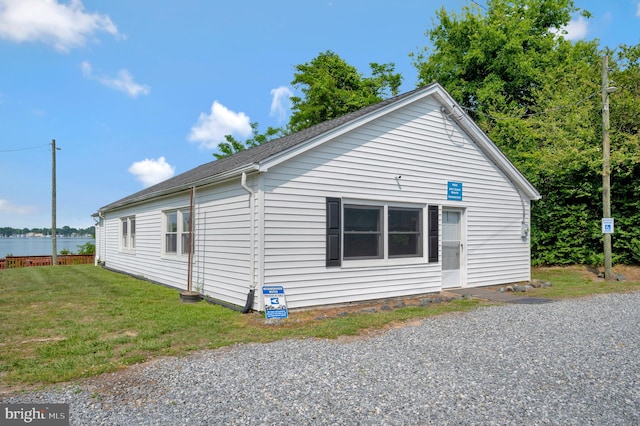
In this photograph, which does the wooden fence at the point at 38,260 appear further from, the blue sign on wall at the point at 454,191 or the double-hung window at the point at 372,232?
the blue sign on wall at the point at 454,191

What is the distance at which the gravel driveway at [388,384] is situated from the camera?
10.4ft

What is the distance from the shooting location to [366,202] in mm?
8422

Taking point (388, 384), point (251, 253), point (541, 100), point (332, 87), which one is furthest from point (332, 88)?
point (388, 384)

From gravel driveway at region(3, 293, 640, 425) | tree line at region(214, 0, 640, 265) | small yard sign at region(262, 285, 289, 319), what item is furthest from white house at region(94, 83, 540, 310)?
tree line at region(214, 0, 640, 265)

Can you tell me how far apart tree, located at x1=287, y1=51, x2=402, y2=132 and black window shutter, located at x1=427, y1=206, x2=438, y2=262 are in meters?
16.3

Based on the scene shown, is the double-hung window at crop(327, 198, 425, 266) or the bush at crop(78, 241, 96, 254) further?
the bush at crop(78, 241, 96, 254)

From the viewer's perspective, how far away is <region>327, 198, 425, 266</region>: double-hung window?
7.86m

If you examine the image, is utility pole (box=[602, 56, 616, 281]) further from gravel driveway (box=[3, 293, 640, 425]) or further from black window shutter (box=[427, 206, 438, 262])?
gravel driveway (box=[3, 293, 640, 425])

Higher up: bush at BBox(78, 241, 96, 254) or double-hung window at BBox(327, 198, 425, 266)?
double-hung window at BBox(327, 198, 425, 266)

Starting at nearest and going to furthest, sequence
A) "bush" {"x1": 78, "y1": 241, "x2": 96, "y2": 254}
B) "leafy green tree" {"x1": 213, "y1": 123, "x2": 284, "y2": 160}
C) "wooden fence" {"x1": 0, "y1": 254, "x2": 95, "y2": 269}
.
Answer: "wooden fence" {"x1": 0, "y1": 254, "x2": 95, "y2": 269} < "bush" {"x1": 78, "y1": 241, "x2": 96, "y2": 254} < "leafy green tree" {"x1": 213, "y1": 123, "x2": 284, "y2": 160}

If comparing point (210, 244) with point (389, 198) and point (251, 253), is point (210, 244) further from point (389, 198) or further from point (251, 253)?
point (389, 198)

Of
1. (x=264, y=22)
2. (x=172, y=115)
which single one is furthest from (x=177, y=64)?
(x=264, y=22)

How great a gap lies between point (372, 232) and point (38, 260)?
2110 cm

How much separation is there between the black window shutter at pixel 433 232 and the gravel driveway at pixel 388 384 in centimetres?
367
